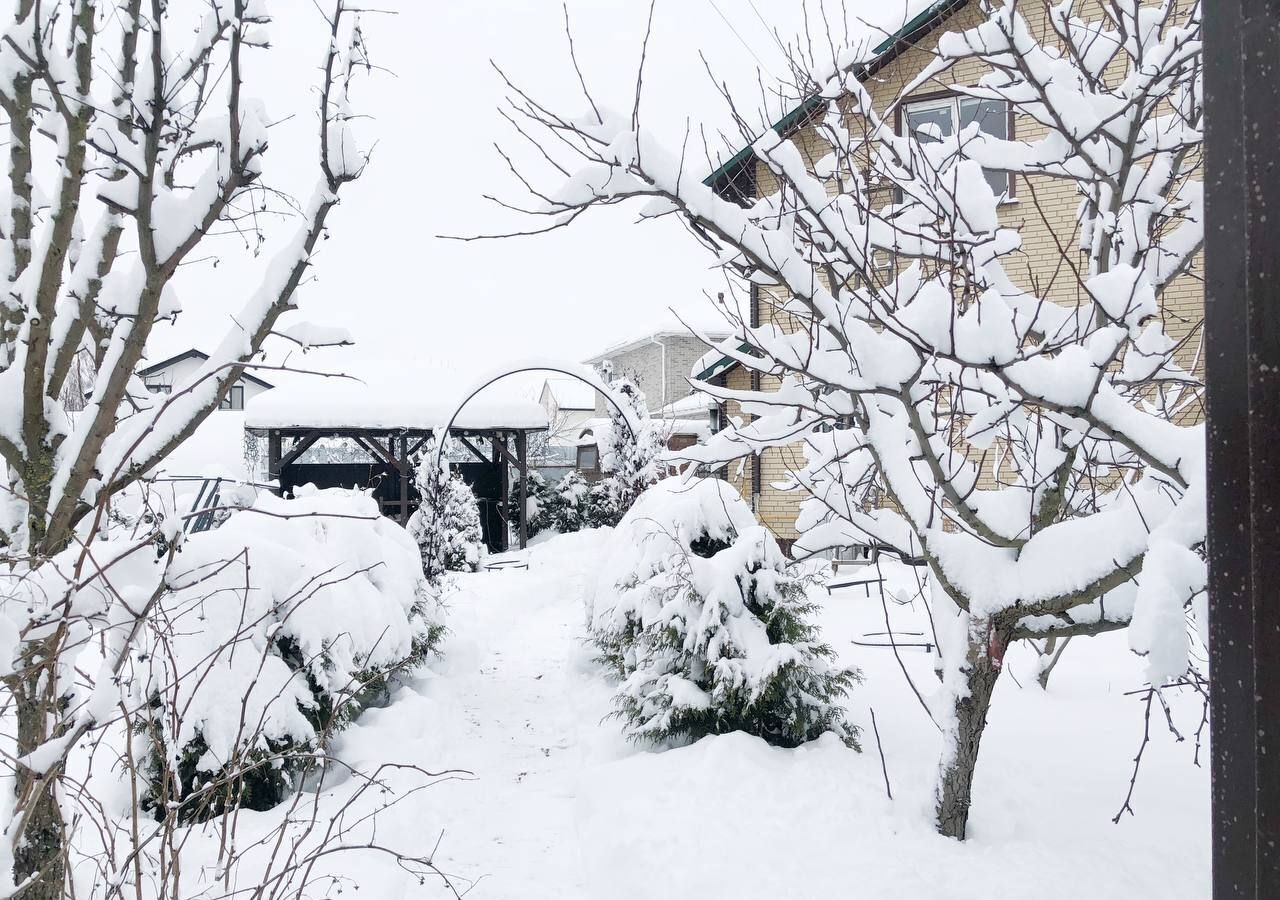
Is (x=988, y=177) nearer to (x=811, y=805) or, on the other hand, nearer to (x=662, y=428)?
(x=811, y=805)

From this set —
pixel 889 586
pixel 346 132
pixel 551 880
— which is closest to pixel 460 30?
pixel 346 132

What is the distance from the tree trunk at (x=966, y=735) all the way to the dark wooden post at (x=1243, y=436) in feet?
7.25

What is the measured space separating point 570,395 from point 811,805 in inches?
1506

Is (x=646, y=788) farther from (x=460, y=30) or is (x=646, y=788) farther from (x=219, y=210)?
(x=460, y=30)

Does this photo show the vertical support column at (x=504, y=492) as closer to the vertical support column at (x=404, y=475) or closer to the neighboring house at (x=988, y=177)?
the vertical support column at (x=404, y=475)

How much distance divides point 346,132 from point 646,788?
11.4ft

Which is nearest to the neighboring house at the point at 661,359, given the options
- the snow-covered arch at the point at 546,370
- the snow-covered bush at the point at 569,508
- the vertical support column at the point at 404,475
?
the snow-covered bush at the point at 569,508

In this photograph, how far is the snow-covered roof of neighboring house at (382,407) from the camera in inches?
601

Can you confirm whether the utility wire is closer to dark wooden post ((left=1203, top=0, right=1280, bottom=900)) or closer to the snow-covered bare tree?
the snow-covered bare tree

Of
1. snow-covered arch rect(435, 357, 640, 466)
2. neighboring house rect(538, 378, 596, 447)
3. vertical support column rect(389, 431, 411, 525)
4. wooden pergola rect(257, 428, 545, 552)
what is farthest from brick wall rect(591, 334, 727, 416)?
vertical support column rect(389, 431, 411, 525)

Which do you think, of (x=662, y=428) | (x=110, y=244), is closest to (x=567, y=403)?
(x=662, y=428)

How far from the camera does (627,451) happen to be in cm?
1697

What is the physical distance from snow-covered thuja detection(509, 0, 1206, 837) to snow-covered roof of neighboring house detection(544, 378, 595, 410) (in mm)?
35768

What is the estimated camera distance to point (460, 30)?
322 centimetres
